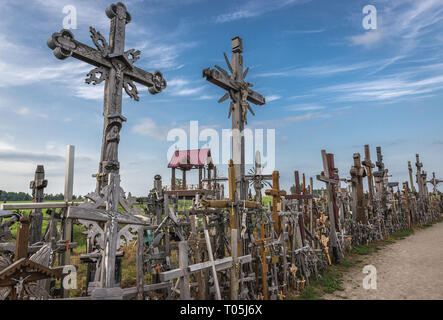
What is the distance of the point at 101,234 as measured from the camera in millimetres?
3742

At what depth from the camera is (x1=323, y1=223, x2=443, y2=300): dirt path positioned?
24.4ft

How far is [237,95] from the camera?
8.84 meters

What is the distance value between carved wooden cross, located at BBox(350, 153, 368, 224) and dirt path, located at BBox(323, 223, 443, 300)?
184 cm

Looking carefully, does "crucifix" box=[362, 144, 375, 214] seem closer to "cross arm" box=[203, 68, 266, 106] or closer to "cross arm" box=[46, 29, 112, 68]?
"cross arm" box=[203, 68, 266, 106]

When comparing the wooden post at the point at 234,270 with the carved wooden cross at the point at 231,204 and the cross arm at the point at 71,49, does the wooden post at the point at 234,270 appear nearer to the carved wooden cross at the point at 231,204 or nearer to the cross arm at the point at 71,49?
the carved wooden cross at the point at 231,204

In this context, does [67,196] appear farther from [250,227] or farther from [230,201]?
[250,227]

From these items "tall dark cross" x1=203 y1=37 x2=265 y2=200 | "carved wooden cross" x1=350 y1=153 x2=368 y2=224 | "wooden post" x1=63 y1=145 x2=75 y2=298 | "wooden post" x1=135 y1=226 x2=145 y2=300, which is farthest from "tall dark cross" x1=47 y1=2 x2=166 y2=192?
"carved wooden cross" x1=350 y1=153 x2=368 y2=224

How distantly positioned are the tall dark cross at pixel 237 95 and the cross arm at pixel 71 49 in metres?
2.71

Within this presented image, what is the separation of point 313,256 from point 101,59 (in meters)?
8.56

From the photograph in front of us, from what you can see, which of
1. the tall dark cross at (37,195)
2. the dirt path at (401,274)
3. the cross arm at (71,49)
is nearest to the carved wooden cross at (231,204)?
the dirt path at (401,274)

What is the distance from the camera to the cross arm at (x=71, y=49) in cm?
579

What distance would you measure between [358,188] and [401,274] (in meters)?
6.63

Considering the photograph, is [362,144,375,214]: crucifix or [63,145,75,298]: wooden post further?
[362,144,375,214]: crucifix

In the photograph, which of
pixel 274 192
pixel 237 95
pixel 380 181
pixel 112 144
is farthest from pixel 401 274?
pixel 380 181
